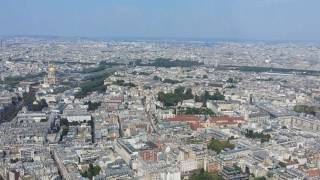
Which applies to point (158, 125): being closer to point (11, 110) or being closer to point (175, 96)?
point (175, 96)

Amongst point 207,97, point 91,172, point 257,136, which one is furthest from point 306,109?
point 91,172

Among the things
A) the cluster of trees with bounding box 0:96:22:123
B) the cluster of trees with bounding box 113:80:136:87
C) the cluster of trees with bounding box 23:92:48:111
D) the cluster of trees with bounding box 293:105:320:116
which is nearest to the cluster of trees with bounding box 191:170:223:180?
the cluster of trees with bounding box 293:105:320:116

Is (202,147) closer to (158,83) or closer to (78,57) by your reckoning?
(158,83)

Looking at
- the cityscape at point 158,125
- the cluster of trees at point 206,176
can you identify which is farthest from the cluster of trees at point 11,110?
the cluster of trees at point 206,176

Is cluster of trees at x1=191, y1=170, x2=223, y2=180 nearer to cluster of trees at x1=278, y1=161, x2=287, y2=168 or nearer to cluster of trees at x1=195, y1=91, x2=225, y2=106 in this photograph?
cluster of trees at x1=278, y1=161, x2=287, y2=168

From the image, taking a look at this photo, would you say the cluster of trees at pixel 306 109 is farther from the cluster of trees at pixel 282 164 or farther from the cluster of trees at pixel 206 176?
the cluster of trees at pixel 206 176

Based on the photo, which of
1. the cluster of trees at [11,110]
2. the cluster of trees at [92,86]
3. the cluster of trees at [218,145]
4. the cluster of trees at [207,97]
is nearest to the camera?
the cluster of trees at [218,145]

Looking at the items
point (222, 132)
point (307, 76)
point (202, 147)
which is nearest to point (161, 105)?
point (222, 132)

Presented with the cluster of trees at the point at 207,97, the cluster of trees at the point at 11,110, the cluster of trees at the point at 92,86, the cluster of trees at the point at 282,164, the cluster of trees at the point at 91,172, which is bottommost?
the cluster of trees at the point at 11,110
